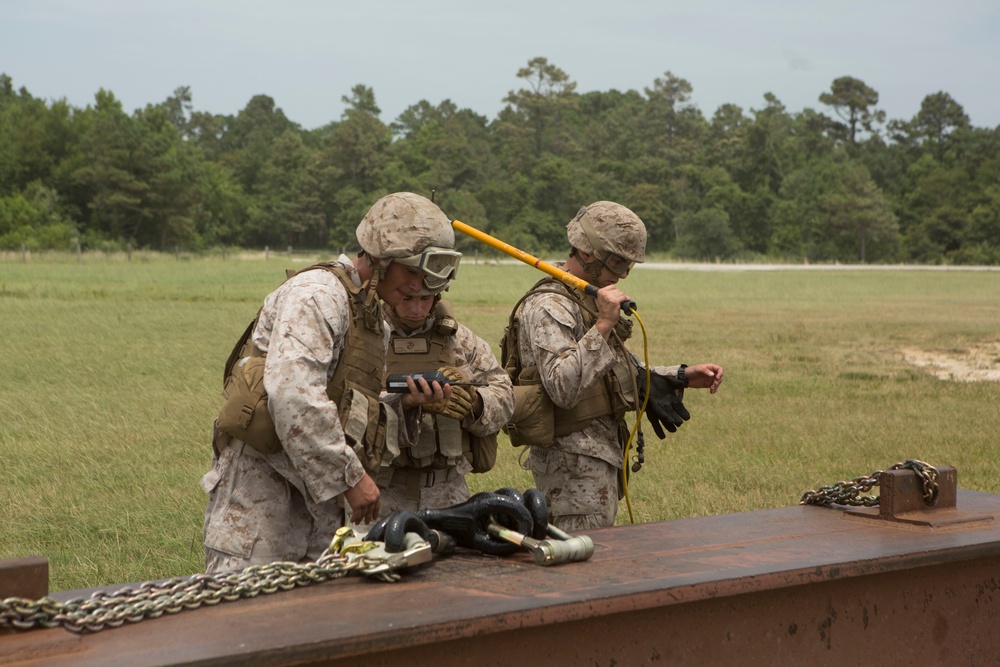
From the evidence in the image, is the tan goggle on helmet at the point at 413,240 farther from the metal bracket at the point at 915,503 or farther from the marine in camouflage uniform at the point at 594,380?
the metal bracket at the point at 915,503

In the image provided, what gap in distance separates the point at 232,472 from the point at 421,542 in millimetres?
1189

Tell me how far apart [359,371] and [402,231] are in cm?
51

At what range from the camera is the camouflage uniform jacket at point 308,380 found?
3.83m

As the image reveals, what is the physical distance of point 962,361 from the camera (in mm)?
18047

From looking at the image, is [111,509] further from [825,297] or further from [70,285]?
[825,297]

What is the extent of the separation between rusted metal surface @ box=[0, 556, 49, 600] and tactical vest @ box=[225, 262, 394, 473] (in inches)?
57.9

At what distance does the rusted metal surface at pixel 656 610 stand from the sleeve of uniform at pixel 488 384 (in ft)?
3.14

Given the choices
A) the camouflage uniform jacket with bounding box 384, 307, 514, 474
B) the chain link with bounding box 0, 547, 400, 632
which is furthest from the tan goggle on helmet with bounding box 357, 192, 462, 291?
the chain link with bounding box 0, 547, 400, 632

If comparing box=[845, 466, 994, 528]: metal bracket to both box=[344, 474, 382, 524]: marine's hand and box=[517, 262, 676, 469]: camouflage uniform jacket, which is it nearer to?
box=[517, 262, 676, 469]: camouflage uniform jacket

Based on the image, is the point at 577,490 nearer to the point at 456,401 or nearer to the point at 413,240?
the point at 456,401

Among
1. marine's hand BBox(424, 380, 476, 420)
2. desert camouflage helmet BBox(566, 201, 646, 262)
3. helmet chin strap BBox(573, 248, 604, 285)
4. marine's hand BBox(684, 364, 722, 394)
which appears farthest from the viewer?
marine's hand BBox(684, 364, 722, 394)

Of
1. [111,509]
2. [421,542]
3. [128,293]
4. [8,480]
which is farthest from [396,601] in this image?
[128,293]

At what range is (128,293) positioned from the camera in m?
31.2

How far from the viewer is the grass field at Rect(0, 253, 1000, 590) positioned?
7840mm
